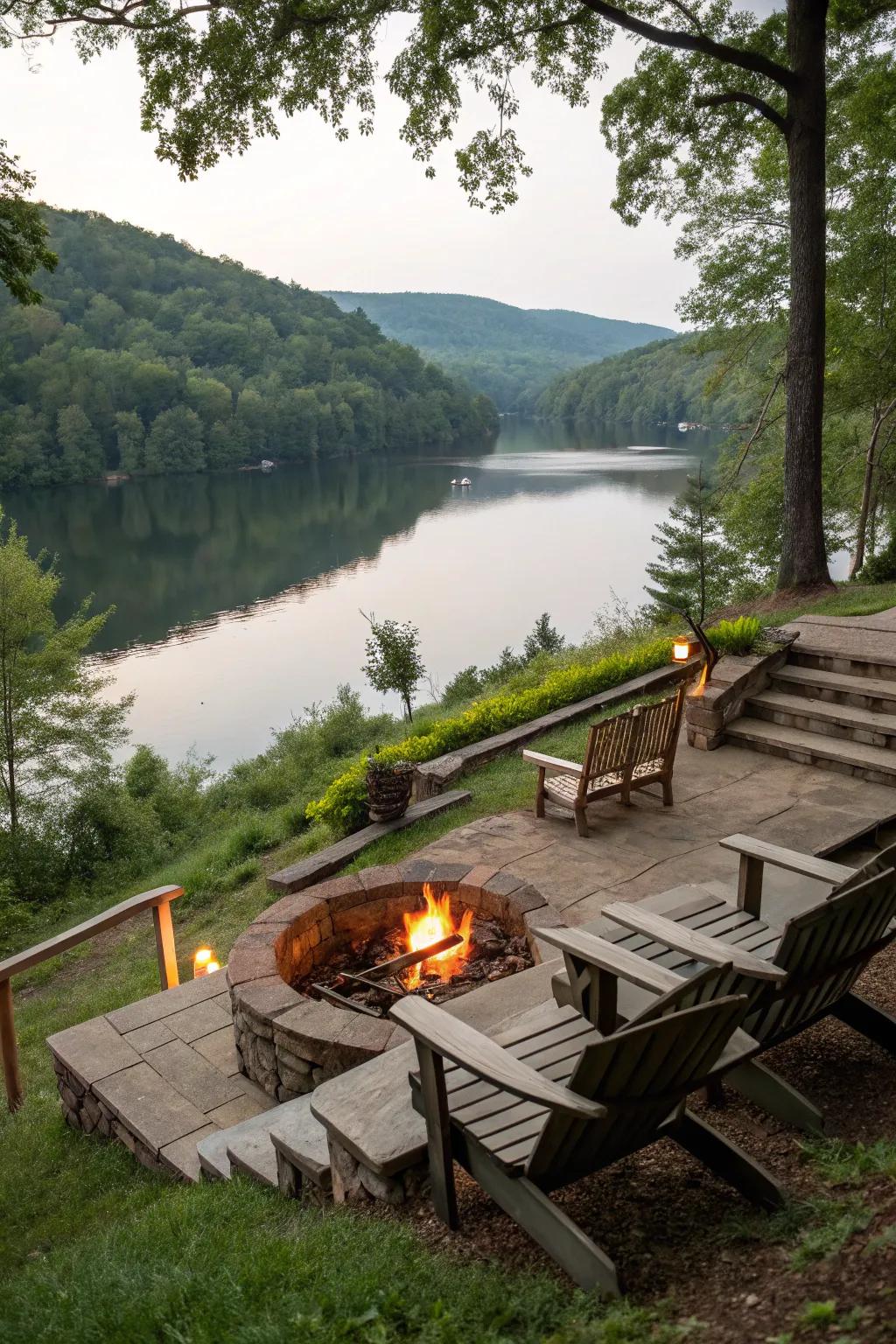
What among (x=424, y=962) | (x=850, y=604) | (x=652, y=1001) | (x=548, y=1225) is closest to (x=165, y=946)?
(x=424, y=962)

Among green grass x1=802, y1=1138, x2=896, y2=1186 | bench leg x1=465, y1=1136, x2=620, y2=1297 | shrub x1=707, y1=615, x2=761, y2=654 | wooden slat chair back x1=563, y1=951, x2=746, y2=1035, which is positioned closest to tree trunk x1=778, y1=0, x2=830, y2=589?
shrub x1=707, y1=615, x2=761, y2=654

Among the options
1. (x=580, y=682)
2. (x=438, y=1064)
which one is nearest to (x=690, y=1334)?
(x=438, y=1064)

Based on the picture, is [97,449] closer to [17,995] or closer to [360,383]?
[360,383]

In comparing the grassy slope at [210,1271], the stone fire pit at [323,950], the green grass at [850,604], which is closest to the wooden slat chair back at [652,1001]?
the grassy slope at [210,1271]

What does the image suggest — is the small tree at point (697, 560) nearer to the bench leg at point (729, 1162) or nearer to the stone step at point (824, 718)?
the stone step at point (824, 718)

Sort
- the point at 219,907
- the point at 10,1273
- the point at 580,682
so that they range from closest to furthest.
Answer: the point at 10,1273, the point at 219,907, the point at 580,682

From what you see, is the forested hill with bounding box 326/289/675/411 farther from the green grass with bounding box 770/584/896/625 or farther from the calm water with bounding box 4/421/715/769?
the green grass with bounding box 770/584/896/625

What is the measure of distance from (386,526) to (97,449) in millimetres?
25634

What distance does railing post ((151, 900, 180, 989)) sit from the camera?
18.0 feet

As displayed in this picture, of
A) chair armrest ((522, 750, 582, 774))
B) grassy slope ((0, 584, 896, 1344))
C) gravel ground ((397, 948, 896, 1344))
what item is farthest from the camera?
chair armrest ((522, 750, 582, 774))

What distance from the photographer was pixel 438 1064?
2459 millimetres

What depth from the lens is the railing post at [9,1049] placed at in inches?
193

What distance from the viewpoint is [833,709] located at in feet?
24.0

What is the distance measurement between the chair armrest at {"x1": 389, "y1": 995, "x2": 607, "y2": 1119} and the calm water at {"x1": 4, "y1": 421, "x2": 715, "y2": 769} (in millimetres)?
18267
